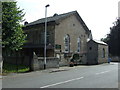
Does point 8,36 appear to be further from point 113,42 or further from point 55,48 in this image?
point 113,42

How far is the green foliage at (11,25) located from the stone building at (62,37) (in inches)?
354

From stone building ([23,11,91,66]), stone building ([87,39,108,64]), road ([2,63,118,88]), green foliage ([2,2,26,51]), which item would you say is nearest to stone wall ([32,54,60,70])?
green foliage ([2,2,26,51])

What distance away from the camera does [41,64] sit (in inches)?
856

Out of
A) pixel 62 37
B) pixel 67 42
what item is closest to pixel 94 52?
pixel 67 42

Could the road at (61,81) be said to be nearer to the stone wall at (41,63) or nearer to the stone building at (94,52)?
the stone wall at (41,63)

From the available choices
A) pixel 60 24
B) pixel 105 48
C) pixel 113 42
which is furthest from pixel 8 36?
pixel 113 42

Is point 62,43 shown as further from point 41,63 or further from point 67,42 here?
point 41,63

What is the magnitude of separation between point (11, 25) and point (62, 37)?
43.3 ft

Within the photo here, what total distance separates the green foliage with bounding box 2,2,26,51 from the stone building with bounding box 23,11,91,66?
900cm

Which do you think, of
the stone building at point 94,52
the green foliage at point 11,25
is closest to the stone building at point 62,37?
the stone building at point 94,52

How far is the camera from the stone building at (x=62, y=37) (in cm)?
2912

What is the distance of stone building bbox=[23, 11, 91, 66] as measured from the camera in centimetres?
2912

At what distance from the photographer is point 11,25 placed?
18734 mm

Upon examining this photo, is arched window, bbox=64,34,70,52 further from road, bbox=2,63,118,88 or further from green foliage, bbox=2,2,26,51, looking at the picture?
road, bbox=2,63,118,88
